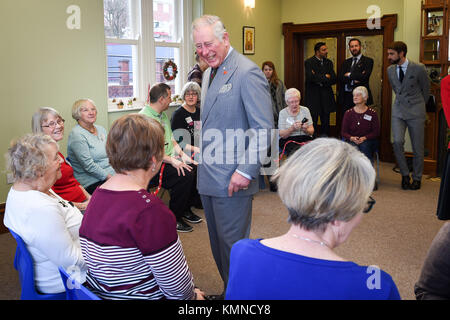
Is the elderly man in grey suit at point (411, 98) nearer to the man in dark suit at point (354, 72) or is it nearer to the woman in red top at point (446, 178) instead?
the man in dark suit at point (354, 72)

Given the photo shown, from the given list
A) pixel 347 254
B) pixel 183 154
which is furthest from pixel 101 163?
pixel 347 254

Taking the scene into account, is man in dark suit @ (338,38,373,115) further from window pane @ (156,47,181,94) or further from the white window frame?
the white window frame

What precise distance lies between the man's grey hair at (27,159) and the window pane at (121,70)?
339cm

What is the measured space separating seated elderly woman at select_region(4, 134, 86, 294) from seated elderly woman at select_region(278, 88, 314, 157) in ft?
11.2

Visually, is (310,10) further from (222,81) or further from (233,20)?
(222,81)

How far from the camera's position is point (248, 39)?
7.25m

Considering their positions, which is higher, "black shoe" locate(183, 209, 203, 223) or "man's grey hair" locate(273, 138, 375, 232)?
"man's grey hair" locate(273, 138, 375, 232)

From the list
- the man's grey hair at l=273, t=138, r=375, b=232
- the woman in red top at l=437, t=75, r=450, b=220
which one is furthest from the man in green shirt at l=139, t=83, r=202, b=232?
the man's grey hair at l=273, t=138, r=375, b=232

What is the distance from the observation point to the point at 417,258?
3.37 metres

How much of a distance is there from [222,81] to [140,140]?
32.6 inches

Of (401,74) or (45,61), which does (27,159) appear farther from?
(401,74)

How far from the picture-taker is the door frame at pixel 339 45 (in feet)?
22.8

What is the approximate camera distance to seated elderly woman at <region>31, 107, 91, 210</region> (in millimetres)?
2943

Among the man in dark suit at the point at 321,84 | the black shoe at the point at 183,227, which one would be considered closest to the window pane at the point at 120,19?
the black shoe at the point at 183,227
